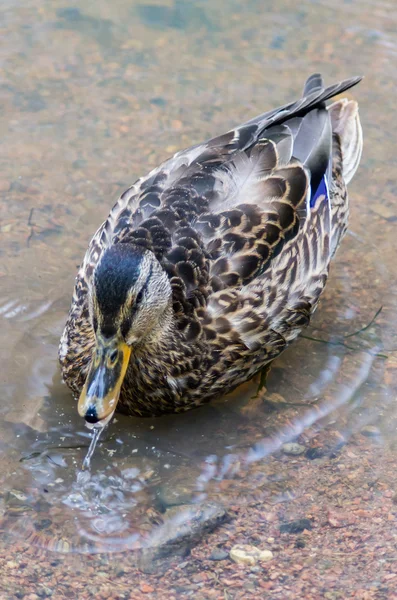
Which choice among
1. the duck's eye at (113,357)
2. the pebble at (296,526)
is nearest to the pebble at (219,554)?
the pebble at (296,526)

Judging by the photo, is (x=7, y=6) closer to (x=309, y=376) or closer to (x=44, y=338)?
(x=44, y=338)

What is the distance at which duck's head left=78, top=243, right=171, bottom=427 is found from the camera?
184 inches

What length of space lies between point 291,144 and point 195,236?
1.11m

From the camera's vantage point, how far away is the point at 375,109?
341 inches

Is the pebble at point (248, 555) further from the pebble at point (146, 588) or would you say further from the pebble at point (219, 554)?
the pebble at point (146, 588)

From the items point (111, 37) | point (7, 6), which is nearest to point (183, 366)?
point (111, 37)

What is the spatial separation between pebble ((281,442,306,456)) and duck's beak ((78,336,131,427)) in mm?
1191

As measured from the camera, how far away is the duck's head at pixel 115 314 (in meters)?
4.66

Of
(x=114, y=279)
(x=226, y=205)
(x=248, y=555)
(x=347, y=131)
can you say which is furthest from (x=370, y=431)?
(x=347, y=131)

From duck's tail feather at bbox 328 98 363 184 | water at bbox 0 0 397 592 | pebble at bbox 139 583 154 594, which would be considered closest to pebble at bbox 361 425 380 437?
water at bbox 0 0 397 592

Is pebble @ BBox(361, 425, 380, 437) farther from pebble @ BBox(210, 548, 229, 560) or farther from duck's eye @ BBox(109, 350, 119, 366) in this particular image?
duck's eye @ BBox(109, 350, 119, 366)

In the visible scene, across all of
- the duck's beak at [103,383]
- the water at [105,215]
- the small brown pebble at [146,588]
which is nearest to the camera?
the small brown pebble at [146,588]

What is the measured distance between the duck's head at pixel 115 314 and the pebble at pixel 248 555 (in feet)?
3.14

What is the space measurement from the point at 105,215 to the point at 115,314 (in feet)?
8.79
